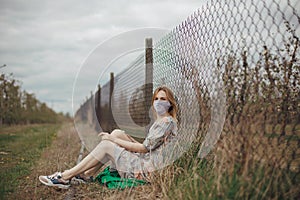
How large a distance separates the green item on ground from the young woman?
73mm

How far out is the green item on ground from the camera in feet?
12.7

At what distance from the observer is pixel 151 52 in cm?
571

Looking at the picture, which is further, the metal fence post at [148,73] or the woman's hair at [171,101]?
the metal fence post at [148,73]

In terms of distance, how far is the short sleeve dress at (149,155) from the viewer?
153 inches

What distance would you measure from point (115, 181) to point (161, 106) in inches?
37.4

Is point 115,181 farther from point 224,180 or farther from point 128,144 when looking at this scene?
point 224,180

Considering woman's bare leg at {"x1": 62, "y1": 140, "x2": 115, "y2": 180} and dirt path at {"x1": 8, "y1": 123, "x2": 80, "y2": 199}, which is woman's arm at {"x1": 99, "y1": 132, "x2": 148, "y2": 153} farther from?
dirt path at {"x1": 8, "y1": 123, "x2": 80, "y2": 199}

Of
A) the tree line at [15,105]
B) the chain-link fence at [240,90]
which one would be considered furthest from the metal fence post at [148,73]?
the tree line at [15,105]

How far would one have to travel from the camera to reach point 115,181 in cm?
404

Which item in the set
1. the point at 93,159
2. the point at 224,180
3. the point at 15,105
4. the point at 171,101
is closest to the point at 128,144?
the point at 93,159

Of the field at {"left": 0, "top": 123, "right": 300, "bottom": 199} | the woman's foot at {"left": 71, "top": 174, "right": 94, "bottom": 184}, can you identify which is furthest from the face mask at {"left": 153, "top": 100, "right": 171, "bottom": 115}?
the woman's foot at {"left": 71, "top": 174, "right": 94, "bottom": 184}

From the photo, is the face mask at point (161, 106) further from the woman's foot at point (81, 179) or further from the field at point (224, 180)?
the woman's foot at point (81, 179)

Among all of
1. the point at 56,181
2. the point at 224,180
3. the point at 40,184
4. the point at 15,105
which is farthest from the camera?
the point at 15,105

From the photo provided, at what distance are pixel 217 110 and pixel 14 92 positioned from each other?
16.2 meters
